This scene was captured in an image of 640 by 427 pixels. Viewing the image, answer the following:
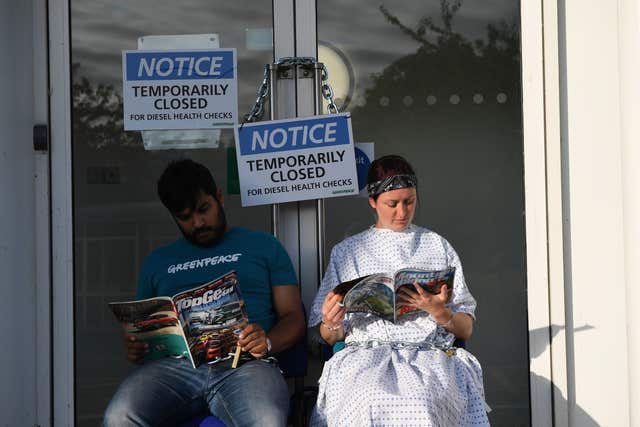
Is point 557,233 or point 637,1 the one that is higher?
point 637,1

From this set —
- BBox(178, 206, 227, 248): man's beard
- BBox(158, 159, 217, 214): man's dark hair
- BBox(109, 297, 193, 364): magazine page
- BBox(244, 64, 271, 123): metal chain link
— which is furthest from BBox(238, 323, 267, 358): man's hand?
BBox(244, 64, 271, 123): metal chain link

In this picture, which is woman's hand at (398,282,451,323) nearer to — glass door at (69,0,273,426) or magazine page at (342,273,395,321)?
magazine page at (342,273,395,321)

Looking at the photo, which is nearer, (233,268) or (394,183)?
(394,183)

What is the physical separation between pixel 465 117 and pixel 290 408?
148 cm

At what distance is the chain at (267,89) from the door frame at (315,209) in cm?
5

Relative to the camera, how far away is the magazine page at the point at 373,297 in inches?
123

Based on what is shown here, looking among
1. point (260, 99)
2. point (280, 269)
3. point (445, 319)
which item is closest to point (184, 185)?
point (280, 269)

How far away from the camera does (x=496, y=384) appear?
155 inches

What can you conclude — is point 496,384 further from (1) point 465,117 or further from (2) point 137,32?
(2) point 137,32

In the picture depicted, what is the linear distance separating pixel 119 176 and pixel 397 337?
1470 mm

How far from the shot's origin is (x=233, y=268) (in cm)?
361

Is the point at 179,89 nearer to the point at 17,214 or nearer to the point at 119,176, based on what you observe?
the point at 119,176

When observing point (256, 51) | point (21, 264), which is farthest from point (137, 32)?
point (21, 264)

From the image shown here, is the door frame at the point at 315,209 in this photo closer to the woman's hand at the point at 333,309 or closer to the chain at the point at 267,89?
the chain at the point at 267,89
